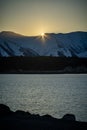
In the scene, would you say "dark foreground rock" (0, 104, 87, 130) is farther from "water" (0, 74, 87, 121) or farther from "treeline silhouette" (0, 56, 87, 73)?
"treeline silhouette" (0, 56, 87, 73)

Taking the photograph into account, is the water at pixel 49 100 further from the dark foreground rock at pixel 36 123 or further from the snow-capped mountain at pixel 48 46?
the snow-capped mountain at pixel 48 46

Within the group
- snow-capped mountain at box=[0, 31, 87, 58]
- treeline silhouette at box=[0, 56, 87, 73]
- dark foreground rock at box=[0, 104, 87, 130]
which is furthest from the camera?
snow-capped mountain at box=[0, 31, 87, 58]

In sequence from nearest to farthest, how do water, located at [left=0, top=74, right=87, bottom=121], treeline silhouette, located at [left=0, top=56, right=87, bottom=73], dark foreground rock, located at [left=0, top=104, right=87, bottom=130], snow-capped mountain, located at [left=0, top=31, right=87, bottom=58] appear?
dark foreground rock, located at [left=0, top=104, right=87, bottom=130] → water, located at [left=0, top=74, right=87, bottom=121] → treeline silhouette, located at [left=0, top=56, right=87, bottom=73] → snow-capped mountain, located at [left=0, top=31, right=87, bottom=58]

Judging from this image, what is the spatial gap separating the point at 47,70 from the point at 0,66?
1601 cm

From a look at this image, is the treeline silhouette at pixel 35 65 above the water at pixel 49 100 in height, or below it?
above

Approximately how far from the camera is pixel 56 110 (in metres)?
13.4

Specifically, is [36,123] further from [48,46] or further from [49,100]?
[48,46]

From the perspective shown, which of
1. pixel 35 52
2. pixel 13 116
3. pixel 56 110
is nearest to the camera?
pixel 13 116

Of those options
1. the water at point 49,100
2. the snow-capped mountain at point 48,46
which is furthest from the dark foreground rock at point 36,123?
the snow-capped mountain at point 48,46

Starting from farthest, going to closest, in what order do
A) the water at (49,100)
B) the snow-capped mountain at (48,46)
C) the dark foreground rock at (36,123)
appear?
the snow-capped mountain at (48,46), the water at (49,100), the dark foreground rock at (36,123)

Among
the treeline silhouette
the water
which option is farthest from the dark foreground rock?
the treeline silhouette

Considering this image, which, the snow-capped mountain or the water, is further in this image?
the snow-capped mountain

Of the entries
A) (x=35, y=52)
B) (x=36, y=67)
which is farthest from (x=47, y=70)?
(x=35, y=52)

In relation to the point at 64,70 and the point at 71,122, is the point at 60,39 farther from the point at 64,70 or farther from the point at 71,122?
the point at 71,122
